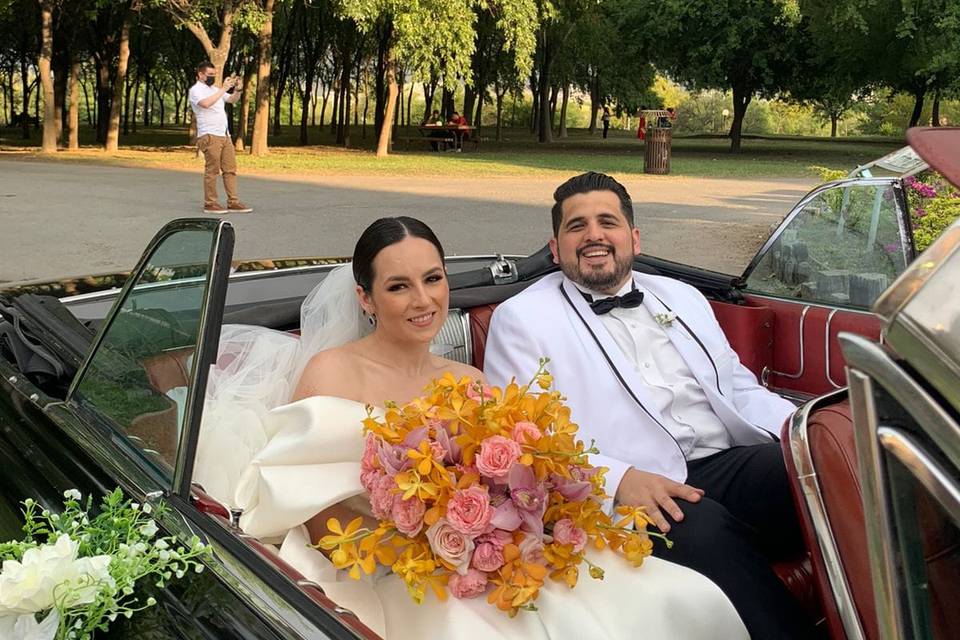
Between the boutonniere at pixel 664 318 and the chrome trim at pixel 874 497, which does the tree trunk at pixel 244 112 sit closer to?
the boutonniere at pixel 664 318

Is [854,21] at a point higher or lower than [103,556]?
higher

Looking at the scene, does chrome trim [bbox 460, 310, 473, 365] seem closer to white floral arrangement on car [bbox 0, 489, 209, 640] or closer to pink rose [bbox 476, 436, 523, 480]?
pink rose [bbox 476, 436, 523, 480]

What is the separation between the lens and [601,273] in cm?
314

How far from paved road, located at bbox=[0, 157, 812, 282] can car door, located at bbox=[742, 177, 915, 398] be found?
526 centimetres

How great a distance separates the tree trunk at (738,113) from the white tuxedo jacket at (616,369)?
33047 mm

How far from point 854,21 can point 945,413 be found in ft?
99.4

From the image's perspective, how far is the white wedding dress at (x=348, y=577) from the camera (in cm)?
192

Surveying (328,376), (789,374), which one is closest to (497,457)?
(328,376)

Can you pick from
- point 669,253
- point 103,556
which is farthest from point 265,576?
point 669,253

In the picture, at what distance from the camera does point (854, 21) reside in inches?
1089

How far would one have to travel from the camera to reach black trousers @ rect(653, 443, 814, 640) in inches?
84.0

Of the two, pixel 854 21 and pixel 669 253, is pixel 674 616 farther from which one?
pixel 854 21

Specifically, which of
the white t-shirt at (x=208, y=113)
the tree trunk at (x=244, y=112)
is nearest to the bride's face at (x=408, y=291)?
the white t-shirt at (x=208, y=113)

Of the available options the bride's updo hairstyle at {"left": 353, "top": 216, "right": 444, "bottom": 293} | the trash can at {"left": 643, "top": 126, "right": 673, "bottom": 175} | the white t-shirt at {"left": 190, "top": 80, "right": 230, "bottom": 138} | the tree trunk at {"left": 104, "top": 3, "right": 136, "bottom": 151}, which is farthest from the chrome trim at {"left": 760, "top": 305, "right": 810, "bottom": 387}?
the tree trunk at {"left": 104, "top": 3, "right": 136, "bottom": 151}
